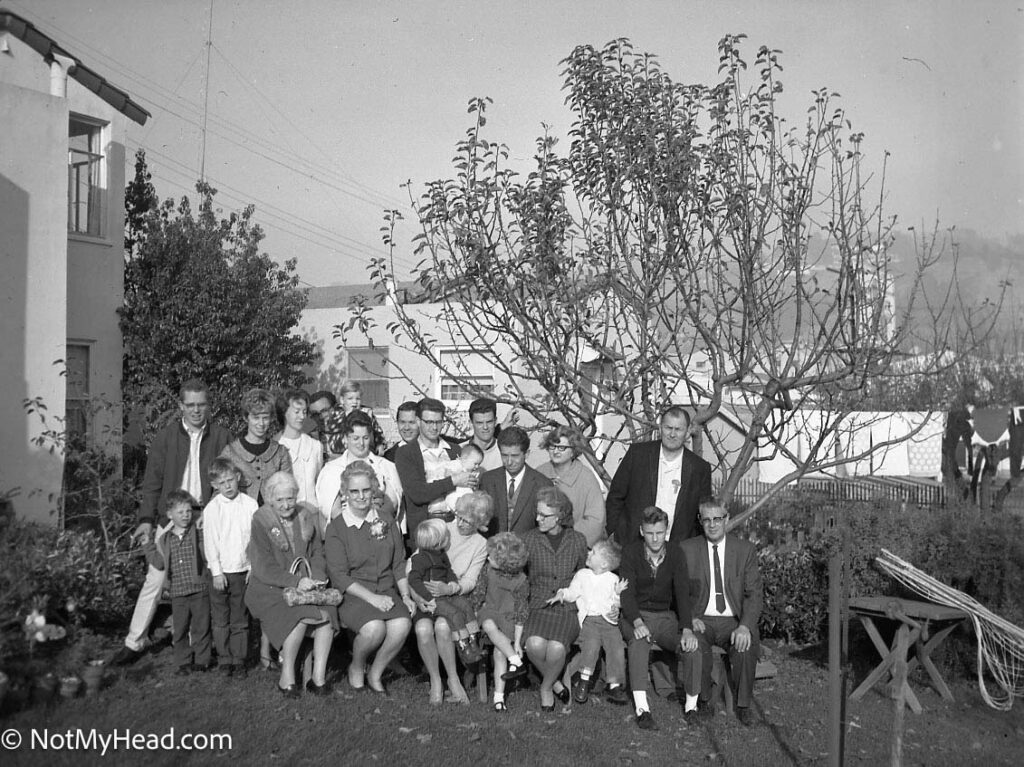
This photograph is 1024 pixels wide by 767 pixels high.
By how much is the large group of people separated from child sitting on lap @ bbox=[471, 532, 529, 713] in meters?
0.01

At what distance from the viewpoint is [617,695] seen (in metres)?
6.50

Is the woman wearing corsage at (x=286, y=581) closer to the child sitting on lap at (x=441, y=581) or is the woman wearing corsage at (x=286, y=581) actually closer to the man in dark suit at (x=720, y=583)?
the child sitting on lap at (x=441, y=581)

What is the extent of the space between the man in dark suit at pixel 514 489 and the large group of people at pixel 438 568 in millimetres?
14

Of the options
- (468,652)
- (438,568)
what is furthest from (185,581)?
(468,652)

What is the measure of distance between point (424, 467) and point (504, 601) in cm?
113

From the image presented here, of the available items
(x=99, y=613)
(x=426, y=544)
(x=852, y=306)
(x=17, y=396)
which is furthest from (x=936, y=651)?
(x=17, y=396)

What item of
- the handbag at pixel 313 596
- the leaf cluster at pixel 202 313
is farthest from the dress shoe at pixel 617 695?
the leaf cluster at pixel 202 313

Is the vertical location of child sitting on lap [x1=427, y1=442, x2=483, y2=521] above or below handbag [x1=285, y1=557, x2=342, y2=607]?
above

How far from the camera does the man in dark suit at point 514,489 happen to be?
22.8 feet

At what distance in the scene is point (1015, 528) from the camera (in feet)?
25.0

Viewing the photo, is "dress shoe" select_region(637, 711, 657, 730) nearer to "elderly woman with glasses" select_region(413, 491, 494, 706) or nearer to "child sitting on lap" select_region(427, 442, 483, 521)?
"elderly woman with glasses" select_region(413, 491, 494, 706)

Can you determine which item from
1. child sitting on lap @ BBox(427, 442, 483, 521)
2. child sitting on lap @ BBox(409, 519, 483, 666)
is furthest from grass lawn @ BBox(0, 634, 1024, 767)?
child sitting on lap @ BBox(427, 442, 483, 521)

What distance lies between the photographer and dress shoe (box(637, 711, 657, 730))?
618 centimetres

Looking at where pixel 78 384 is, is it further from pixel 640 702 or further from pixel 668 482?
pixel 640 702
